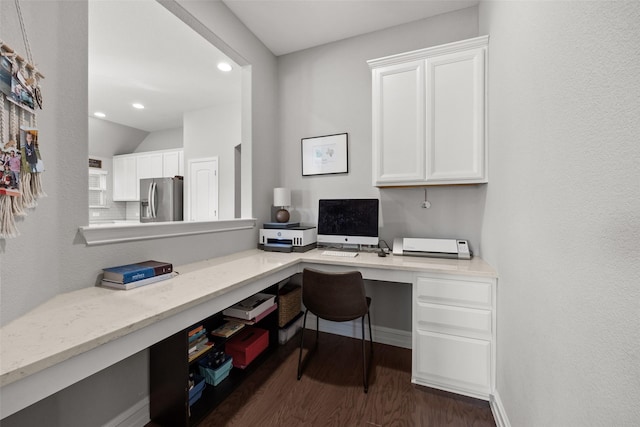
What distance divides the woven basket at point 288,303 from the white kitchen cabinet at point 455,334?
1094mm

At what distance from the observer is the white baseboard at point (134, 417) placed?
1328 millimetres

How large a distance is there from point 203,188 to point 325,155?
243 centimetres

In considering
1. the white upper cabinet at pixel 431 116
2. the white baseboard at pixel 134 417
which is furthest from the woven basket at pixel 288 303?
the white upper cabinet at pixel 431 116

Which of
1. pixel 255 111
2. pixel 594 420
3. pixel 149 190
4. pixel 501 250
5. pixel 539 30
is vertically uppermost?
pixel 255 111

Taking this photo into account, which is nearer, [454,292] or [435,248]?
[454,292]

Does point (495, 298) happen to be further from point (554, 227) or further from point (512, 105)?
point (512, 105)

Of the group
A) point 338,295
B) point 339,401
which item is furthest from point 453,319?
point 339,401

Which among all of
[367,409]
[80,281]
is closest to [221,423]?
[367,409]

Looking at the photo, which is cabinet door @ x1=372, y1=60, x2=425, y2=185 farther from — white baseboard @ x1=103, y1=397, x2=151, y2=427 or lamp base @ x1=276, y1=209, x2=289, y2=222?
white baseboard @ x1=103, y1=397, x2=151, y2=427

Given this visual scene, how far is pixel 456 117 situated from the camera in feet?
6.20

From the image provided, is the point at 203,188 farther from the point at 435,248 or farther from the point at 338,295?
the point at 435,248

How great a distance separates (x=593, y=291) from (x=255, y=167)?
2366 millimetres

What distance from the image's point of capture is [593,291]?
66 centimetres

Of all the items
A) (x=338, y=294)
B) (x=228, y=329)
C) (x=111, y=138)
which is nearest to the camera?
(x=338, y=294)
